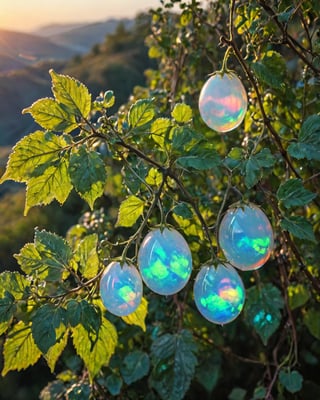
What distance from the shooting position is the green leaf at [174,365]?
880 millimetres

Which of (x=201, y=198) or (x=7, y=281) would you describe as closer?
(x=7, y=281)

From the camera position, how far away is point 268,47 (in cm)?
101

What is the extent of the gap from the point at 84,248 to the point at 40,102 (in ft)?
0.87

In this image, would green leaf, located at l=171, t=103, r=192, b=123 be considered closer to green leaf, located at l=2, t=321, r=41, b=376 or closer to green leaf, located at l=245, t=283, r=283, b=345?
green leaf, located at l=2, t=321, r=41, b=376

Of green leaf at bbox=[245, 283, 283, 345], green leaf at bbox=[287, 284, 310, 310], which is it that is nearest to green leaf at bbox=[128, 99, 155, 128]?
green leaf at bbox=[245, 283, 283, 345]

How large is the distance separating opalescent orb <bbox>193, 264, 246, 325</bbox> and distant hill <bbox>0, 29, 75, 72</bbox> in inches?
70.8

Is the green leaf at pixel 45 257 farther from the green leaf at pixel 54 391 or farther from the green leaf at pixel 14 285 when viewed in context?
the green leaf at pixel 54 391

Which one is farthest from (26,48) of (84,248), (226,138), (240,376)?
(84,248)

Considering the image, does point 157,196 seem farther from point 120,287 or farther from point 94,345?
point 94,345

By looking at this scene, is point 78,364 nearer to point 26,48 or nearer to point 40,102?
point 40,102

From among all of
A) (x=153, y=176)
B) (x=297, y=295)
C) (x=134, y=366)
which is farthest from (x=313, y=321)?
(x=153, y=176)

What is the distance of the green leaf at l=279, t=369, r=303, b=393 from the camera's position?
109 centimetres

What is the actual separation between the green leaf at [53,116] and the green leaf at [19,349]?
29 cm

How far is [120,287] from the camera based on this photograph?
0.62 metres
